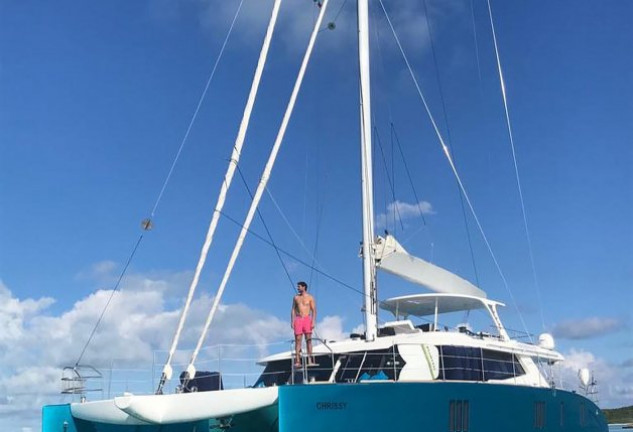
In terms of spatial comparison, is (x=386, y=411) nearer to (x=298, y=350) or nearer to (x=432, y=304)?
(x=298, y=350)

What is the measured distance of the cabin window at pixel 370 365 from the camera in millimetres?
12930

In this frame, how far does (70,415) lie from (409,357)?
642 cm

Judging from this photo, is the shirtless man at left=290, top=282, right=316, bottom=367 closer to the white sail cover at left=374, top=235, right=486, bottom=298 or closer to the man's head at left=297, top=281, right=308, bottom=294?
the man's head at left=297, top=281, right=308, bottom=294

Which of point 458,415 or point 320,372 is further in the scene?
point 320,372

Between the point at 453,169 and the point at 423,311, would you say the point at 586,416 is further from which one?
the point at 453,169

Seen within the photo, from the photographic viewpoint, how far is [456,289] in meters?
17.1

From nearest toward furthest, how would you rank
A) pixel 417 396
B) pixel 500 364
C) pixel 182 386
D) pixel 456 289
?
pixel 417 396 → pixel 182 386 → pixel 500 364 → pixel 456 289

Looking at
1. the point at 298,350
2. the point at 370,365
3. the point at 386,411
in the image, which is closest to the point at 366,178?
the point at 370,365

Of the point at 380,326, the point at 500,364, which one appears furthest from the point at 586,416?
the point at 380,326

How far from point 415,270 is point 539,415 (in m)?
4.19

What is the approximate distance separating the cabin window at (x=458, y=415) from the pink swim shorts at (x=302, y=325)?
2569 mm

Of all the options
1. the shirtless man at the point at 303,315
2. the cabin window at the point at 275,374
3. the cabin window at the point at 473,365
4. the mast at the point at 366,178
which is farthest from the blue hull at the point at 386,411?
the mast at the point at 366,178

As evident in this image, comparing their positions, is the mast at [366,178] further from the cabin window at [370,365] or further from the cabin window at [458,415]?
the cabin window at [458,415]

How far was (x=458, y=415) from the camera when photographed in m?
11.9
